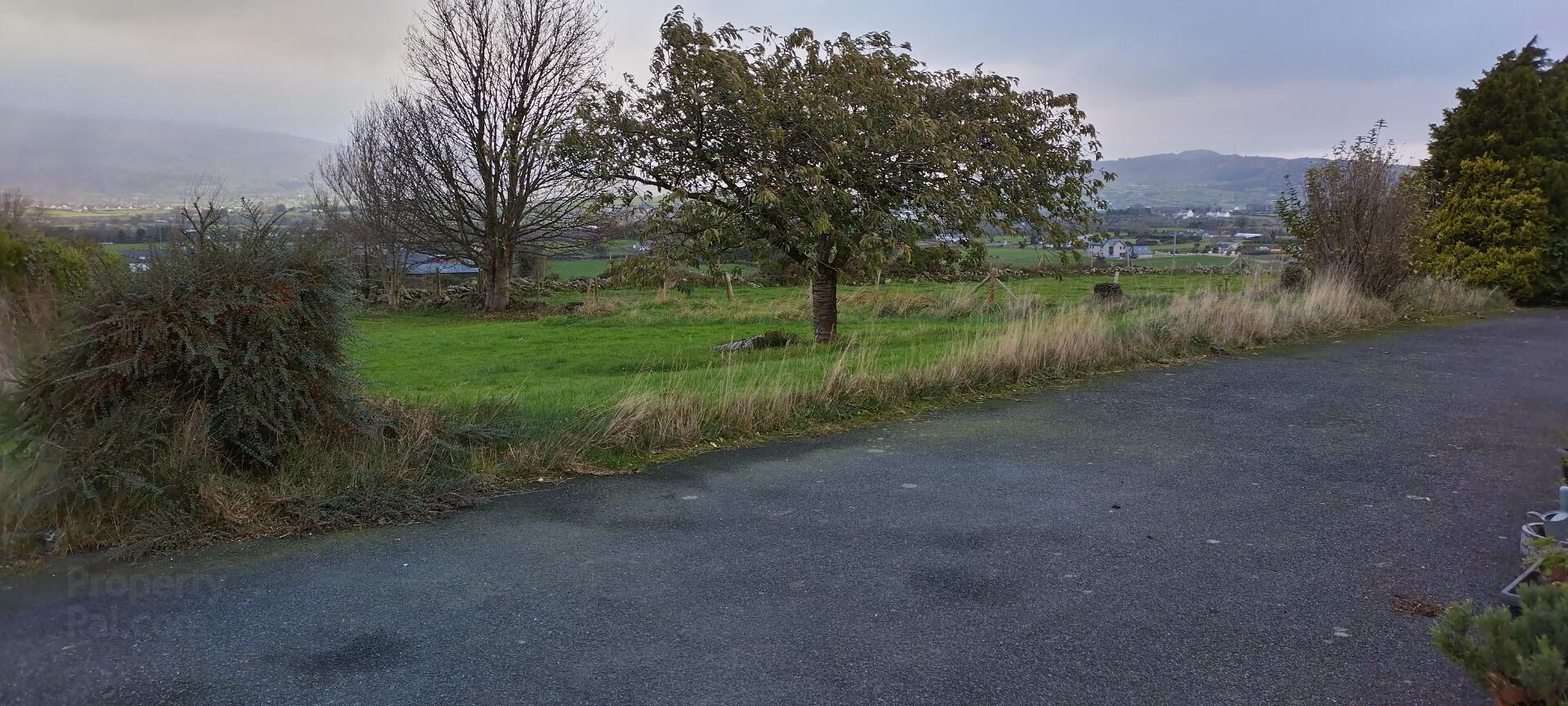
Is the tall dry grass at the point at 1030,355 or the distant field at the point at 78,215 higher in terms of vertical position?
the distant field at the point at 78,215

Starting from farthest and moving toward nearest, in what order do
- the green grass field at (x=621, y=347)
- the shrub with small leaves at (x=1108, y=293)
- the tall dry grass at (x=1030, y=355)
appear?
the shrub with small leaves at (x=1108, y=293)
the green grass field at (x=621, y=347)
the tall dry grass at (x=1030, y=355)

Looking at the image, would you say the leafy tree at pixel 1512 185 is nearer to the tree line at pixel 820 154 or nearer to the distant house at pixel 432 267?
the tree line at pixel 820 154

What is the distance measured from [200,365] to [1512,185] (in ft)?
83.8

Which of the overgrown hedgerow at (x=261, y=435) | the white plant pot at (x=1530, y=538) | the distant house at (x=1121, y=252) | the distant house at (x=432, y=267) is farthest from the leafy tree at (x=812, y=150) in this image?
the distant house at (x=432, y=267)

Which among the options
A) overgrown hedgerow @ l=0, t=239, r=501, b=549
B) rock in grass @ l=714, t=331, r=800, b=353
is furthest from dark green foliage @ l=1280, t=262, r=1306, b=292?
overgrown hedgerow @ l=0, t=239, r=501, b=549

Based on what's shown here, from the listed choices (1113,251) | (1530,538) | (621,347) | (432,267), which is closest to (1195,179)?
(1113,251)

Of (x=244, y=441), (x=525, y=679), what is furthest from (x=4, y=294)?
(x=525, y=679)

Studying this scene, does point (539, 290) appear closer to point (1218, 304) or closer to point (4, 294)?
point (1218, 304)

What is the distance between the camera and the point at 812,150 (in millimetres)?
11523

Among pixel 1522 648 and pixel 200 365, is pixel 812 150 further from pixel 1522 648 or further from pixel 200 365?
pixel 1522 648

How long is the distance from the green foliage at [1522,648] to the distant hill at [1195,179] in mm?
67437

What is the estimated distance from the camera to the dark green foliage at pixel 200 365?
5.42 metres

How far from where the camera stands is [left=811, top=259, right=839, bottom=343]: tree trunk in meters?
13.7

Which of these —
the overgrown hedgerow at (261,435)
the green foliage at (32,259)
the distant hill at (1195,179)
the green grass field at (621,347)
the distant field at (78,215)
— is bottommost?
the green grass field at (621,347)
